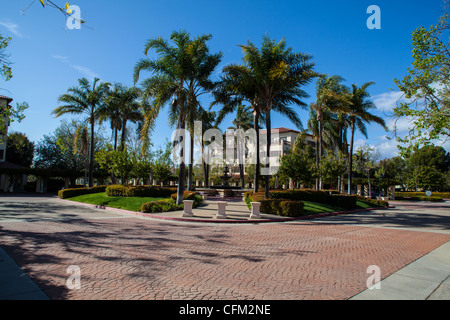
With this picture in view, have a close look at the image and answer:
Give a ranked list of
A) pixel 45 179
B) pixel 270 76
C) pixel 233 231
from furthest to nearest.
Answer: pixel 45 179
pixel 270 76
pixel 233 231

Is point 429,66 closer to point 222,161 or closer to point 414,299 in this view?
point 414,299

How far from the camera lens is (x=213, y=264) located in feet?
21.2

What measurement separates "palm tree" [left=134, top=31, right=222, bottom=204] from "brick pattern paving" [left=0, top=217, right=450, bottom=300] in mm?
9590

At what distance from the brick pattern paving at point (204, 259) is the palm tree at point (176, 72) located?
31.5 feet

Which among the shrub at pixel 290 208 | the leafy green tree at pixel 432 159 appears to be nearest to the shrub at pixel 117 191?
the shrub at pixel 290 208

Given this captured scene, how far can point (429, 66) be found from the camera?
1020 cm

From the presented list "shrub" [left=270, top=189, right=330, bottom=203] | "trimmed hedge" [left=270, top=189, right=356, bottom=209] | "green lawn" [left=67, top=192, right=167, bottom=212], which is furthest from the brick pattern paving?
"trimmed hedge" [left=270, top=189, right=356, bottom=209]

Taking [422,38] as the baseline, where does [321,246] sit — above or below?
below

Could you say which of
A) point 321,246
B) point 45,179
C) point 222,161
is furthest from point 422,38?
point 45,179

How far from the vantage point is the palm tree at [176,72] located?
739 inches

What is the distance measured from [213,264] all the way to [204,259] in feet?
1.66

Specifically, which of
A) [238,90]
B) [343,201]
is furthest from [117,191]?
[343,201]

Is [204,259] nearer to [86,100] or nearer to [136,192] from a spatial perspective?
[136,192]
